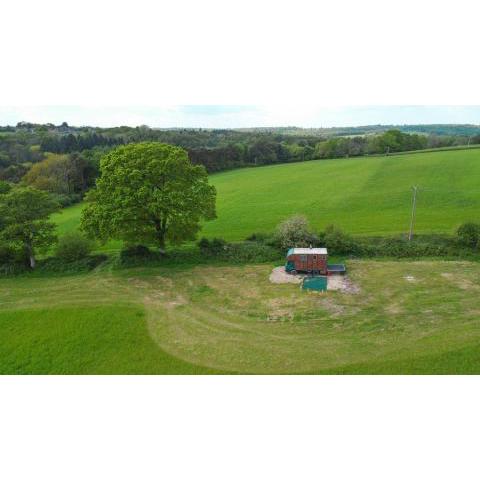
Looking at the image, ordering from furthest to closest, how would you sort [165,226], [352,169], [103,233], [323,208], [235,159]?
1. [235,159]
2. [352,169]
3. [323,208]
4. [165,226]
5. [103,233]

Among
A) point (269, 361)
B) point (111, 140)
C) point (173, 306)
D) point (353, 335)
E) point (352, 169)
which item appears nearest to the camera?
point (269, 361)

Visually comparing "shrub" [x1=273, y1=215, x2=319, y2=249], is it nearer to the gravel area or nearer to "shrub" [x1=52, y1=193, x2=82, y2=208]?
the gravel area

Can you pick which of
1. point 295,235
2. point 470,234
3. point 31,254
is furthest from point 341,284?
point 31,254

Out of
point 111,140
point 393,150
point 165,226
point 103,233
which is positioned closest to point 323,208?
point 165,226

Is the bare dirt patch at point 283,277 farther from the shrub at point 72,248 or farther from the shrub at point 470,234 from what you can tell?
the shrub at point 72,248

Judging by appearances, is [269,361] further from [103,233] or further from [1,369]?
[103,233]

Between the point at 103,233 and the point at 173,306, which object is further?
the point at 103,233
